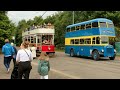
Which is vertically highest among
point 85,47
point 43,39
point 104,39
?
point 43,39

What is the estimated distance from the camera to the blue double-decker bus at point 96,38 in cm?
2659

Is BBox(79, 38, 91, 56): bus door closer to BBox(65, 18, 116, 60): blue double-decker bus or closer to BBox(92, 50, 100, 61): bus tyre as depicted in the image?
BBox(65, 18, 116, 60): blue double-decker bus

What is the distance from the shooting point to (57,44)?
201 ft

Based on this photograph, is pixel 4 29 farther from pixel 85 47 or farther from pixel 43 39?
pixel 85 47

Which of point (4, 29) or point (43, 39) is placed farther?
point (4, 29)

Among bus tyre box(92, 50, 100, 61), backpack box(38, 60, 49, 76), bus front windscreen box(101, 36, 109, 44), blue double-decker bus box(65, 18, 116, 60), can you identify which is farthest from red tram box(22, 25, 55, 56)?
backpack box(38, 60, 49, 76)

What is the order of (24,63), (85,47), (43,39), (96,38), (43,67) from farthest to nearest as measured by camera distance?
(43,39) → (85,47) → (96,38) → (24,63) → (43,67)

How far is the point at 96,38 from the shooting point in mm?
27062

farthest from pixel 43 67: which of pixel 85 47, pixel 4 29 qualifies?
pixel 4 29

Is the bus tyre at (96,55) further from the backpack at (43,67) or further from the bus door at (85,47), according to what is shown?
the backpack at (43,67)

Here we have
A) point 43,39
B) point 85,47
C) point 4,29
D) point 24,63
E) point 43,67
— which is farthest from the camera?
point 4,29
